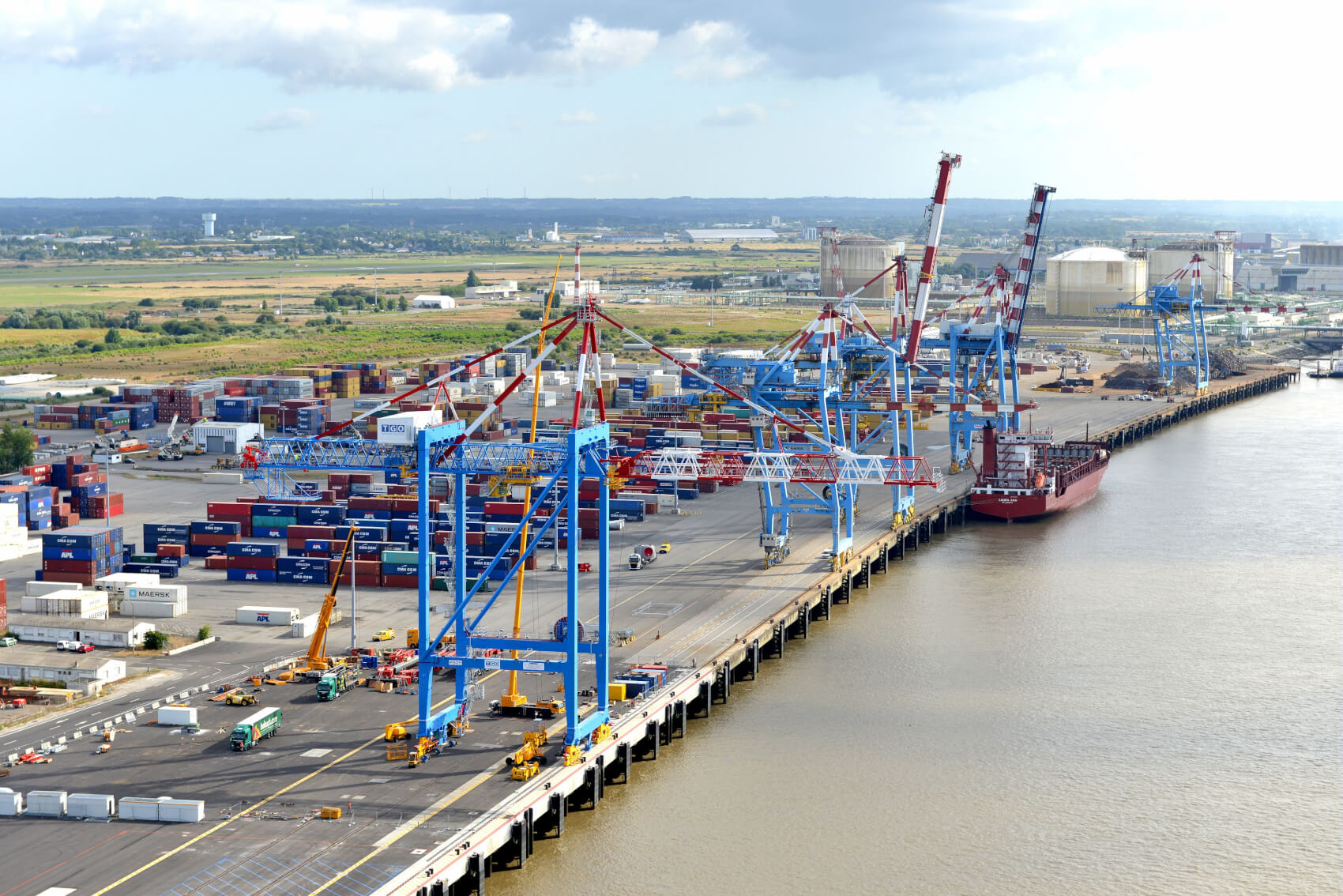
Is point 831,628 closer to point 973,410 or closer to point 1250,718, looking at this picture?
point 1250,718

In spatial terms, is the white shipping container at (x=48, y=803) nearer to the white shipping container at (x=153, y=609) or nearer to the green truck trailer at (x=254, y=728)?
the green truck trailer at (x=254, y=728)

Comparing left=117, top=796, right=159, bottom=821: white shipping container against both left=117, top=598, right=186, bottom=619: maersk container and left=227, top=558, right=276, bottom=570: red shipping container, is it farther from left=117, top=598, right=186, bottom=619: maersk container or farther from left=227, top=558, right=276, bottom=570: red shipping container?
left=227, top=558, right=276, bottom=570: red shipping container

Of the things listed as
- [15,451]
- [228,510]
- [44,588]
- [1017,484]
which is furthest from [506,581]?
[15,451]

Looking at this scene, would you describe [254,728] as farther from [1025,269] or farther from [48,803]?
[1025,269]

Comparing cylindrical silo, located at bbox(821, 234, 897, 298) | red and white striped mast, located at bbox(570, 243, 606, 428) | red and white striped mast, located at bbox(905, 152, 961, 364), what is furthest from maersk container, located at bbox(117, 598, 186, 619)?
cylindrical silo, located at bbox(821, 234, 897, 298)

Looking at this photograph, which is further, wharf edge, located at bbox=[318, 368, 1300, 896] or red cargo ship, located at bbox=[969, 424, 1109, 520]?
red cargo ship, located at bbox=[969, 424, 1109, 520]

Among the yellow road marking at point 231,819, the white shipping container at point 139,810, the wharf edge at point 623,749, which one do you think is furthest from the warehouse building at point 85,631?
the wharf edge at point 623,749

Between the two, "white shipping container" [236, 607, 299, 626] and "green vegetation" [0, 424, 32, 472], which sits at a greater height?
"green vegetation" [0, 424, 32, 472]
